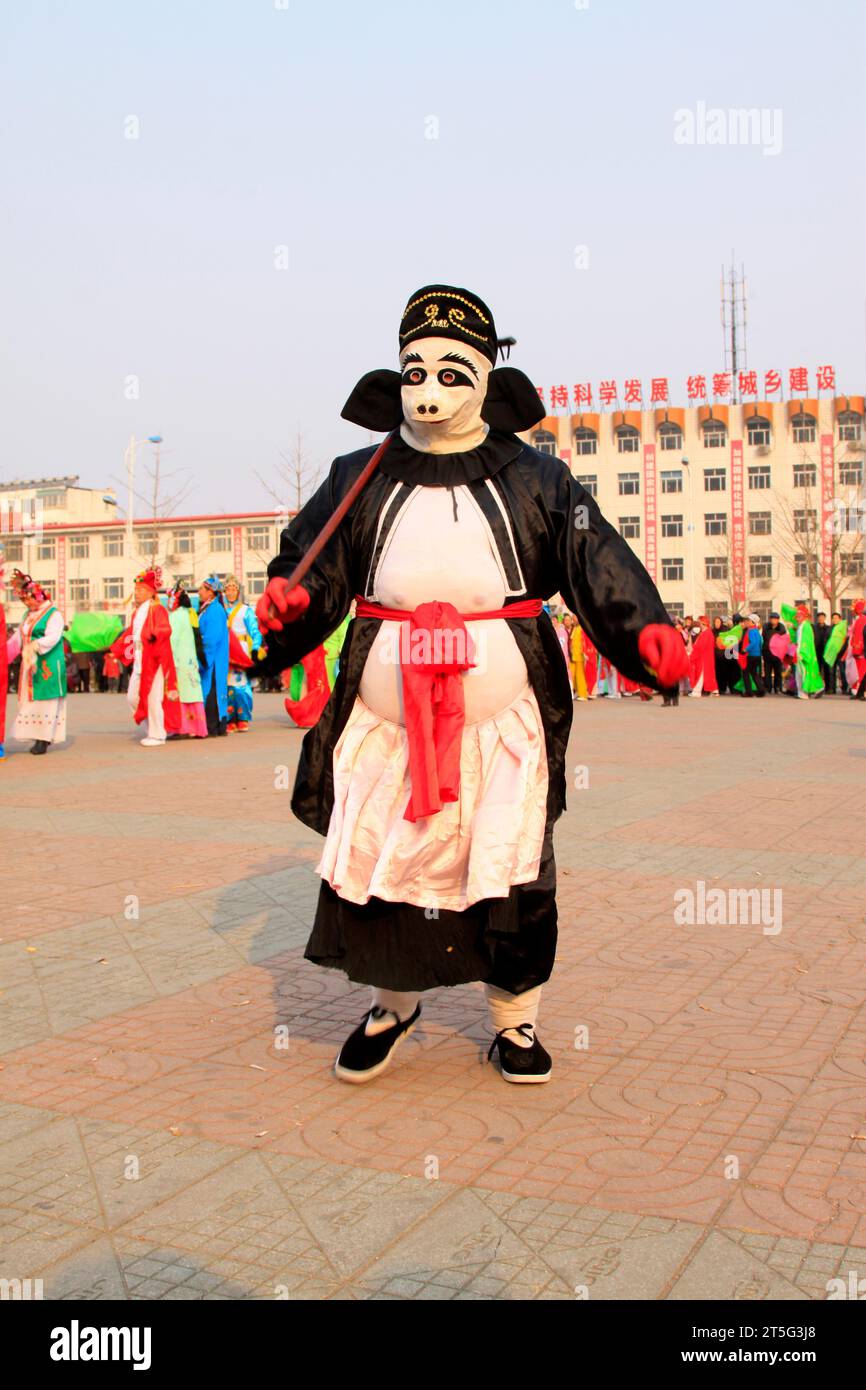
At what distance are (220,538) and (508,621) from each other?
5905 cm

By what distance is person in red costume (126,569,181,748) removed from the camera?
14.7m

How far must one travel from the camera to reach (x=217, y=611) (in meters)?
15.8

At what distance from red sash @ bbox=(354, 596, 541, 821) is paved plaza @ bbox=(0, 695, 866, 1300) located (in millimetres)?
879

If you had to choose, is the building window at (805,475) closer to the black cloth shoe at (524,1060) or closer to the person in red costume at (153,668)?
the person in red costume at (153,668)

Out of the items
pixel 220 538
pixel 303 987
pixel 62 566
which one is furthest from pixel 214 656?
pixel 62 566

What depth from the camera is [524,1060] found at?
12.4ft

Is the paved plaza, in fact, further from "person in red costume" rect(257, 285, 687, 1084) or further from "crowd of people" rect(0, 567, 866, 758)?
"crowd of people" rect(0, 567, 866, 758)

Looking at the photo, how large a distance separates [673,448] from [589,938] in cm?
6051

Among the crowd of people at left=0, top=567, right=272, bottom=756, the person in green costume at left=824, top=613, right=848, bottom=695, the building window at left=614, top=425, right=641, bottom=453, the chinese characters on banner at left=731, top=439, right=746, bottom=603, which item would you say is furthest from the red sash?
the building window at left=614, top=425, right=641, bottom=453

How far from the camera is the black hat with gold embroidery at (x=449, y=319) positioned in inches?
154

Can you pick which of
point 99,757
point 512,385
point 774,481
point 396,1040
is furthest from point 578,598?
point 774,481

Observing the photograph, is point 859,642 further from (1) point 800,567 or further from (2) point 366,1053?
(1) point 800,567

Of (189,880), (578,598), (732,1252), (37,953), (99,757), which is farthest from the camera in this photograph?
(99,757)

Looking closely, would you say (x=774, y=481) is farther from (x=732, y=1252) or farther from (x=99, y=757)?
(x=732, y=1252)
